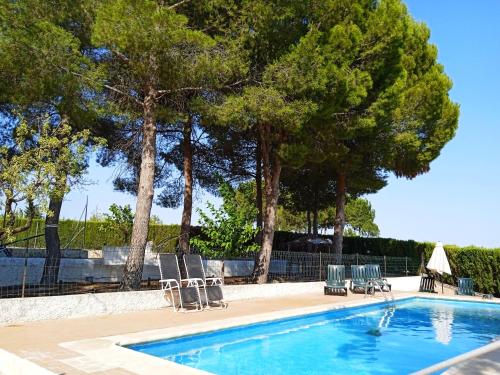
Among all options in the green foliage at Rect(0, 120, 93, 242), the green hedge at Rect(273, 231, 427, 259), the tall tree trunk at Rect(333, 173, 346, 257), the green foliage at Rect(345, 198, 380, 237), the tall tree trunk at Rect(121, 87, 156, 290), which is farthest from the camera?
the green foliage at Rect(345, 198, 380, 237)

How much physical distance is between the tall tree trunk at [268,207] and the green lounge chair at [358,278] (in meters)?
2.87

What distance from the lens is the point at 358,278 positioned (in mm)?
15555

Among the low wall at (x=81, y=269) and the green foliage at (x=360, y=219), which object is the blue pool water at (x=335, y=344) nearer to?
the low wall at (x=81, y=269)

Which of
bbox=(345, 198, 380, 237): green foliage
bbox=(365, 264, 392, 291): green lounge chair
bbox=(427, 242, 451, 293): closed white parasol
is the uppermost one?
bbox=(345, 198, 380, 237): green foliage

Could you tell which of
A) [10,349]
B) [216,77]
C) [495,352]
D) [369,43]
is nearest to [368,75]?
[369,43]

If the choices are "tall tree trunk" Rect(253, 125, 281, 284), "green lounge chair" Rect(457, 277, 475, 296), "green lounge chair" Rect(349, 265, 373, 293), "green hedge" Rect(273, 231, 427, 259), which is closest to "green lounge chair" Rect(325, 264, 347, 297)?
"green lounge chair" Rect(349, 265, 373, 293)

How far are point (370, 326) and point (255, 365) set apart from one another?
14.9ft

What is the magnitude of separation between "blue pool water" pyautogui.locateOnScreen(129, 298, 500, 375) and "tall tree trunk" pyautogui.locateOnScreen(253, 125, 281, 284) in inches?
132

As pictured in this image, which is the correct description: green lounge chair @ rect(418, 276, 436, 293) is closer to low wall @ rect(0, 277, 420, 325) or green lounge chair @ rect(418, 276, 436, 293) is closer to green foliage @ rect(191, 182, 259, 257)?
green foliage @ rect(191, 182, 259, 257)

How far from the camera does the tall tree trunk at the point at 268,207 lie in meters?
14.8

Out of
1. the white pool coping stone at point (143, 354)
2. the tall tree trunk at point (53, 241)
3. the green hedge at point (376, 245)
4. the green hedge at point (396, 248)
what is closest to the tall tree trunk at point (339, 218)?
the green hedge at point (396, 248)

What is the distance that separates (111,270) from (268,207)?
524 cm

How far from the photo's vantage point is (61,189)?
9.22 meters

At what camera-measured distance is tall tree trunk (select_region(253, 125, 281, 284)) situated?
14.8 m
